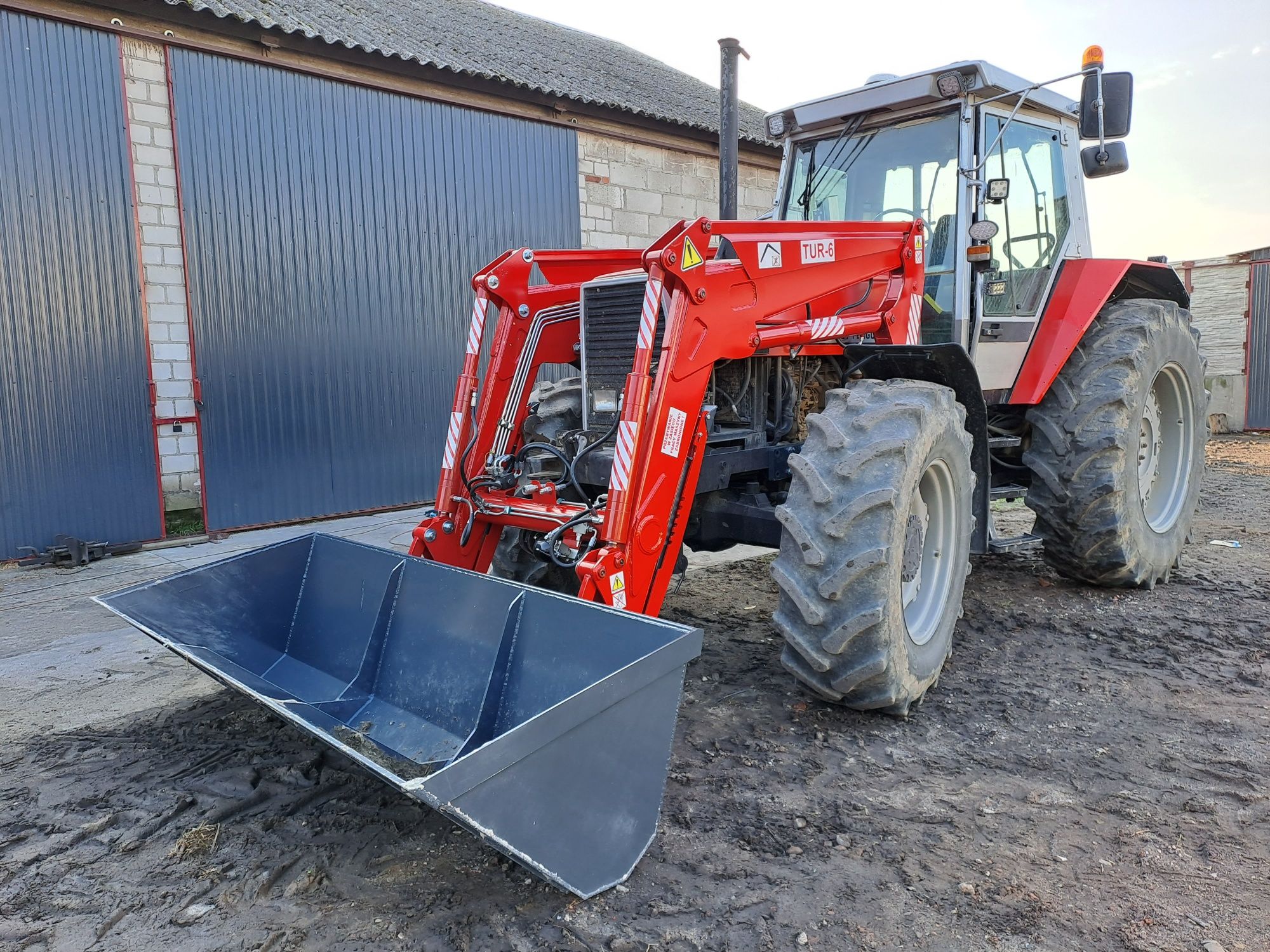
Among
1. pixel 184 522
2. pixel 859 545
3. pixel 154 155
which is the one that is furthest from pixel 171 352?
pixel 859 545

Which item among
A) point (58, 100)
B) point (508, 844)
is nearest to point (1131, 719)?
point (508, 844)

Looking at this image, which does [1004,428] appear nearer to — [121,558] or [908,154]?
[908,154]

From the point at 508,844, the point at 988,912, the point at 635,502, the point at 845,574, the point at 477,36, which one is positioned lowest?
the point at 988,912

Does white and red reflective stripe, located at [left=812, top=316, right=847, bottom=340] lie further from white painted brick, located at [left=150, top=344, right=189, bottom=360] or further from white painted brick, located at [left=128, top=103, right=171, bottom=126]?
white painted brick, located at [left=128, top=103, right=171, bottom=126]

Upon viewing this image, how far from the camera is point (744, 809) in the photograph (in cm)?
284

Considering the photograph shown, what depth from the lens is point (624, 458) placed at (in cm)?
321

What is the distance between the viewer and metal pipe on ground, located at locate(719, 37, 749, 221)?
209 inches

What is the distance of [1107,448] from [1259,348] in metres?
12.0

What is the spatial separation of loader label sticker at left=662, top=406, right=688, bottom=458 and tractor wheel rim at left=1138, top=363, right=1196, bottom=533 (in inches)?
141

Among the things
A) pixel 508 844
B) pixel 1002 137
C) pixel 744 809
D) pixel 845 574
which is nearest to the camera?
pixel 508 844

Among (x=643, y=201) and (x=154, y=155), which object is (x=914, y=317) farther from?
(x=643, y=201)

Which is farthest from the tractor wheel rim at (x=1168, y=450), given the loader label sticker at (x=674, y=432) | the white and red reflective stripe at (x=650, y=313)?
the white and red reflective stripe at (x=650, y=313)

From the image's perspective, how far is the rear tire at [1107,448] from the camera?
469 centimetres

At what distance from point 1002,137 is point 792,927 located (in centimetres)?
392
